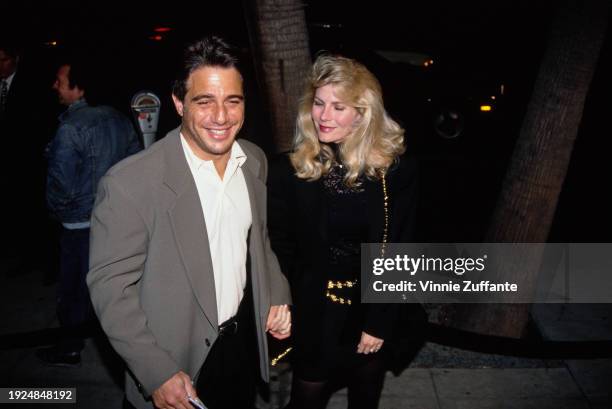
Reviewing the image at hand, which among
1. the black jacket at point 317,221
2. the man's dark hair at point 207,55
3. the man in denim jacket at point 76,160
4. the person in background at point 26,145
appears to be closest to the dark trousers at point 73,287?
the man in denim jacket at point 76,160

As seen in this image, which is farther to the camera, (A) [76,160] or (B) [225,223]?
(A) [76,160]

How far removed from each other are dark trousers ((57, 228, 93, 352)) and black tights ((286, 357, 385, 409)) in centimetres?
199

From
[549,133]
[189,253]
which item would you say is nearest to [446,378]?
[549,133]

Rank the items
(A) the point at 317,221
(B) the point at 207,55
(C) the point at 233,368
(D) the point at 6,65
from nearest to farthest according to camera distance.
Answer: (B) the point at 207,55 → (C) the point at 233,368 → (A) the point at 317,221 → (D) the point at 6,65

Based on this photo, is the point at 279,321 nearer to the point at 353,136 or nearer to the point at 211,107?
the point at 353,136

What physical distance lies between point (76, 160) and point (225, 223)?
1966mm

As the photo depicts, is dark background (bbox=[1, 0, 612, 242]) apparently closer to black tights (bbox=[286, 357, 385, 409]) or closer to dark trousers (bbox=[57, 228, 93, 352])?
dark trousers (bbox=[57, 228, 93, 352])

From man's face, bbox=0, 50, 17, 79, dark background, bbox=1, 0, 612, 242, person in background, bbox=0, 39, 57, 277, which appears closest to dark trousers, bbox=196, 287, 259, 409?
person in background, bbox=0, 39, 57, 277

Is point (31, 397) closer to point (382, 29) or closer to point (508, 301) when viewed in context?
point (508, 301)

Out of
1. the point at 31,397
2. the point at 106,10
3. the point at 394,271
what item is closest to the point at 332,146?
the point at 394,271

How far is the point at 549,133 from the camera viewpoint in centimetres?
388

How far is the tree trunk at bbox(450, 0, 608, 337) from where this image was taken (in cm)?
372

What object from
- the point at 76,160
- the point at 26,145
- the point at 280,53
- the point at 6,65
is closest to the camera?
the point at 280,53

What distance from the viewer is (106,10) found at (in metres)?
10.9
